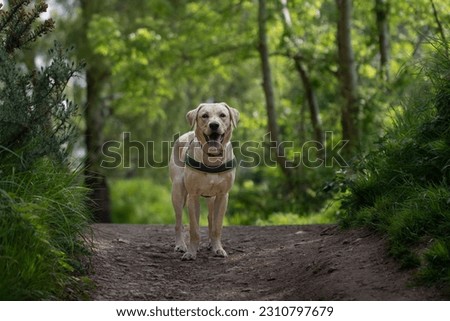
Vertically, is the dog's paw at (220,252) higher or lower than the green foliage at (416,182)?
lower

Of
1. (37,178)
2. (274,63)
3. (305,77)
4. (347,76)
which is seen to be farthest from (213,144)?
(274,63)

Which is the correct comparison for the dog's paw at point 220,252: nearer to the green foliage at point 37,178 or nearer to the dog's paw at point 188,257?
the dog's paw at point 188,257

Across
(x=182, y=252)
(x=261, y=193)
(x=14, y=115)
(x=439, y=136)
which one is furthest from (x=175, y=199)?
(x=261, y=193)

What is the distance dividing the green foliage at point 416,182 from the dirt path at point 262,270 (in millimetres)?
209

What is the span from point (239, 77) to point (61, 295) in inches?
730

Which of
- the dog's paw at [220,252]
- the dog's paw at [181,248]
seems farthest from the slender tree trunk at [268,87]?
the dog's paw at [220,252]

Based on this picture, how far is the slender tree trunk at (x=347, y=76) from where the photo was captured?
500 inches

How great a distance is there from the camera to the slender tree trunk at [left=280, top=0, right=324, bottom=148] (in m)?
15.3

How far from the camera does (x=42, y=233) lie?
555 centimetres

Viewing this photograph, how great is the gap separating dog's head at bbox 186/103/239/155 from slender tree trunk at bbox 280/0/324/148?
765 centimetres

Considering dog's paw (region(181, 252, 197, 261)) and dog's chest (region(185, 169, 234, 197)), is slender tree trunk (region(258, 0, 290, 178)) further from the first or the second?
dog's paw (region(181, 252, 197, 261))

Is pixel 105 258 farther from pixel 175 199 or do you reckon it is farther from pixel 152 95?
pixel 152 95

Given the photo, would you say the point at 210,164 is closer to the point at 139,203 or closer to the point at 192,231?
the point at 192,231

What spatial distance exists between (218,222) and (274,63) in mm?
12517
